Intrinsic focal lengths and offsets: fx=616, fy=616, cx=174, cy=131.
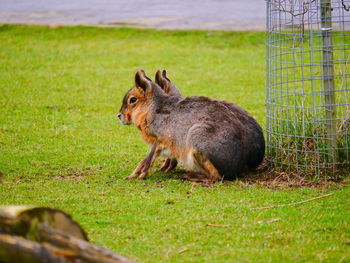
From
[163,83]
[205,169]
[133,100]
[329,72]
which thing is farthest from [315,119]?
[133,100]

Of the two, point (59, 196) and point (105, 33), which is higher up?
point (105, 33)

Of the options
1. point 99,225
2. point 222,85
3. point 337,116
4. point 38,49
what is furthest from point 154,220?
point 38,49

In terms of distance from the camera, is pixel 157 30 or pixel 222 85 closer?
pixel 222 85

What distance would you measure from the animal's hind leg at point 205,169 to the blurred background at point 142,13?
1118 centimetres

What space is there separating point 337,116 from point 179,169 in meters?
2.19

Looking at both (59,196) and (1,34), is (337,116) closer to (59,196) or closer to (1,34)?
(59,196)

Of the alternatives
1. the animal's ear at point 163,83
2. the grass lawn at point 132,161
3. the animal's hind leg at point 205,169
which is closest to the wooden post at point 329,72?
the grass lawn at point 132,161

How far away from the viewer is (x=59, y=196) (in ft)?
22.4

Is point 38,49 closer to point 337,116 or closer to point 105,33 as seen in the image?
point 105,33

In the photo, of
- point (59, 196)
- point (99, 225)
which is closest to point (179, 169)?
point (59, 196)

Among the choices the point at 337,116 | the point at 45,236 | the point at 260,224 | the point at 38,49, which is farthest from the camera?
the point at 38,49

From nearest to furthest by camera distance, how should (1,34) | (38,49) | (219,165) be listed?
(219,165)
(38,49)
(1,34)

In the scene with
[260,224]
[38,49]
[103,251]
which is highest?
[38,49]

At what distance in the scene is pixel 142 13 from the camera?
20.7m
